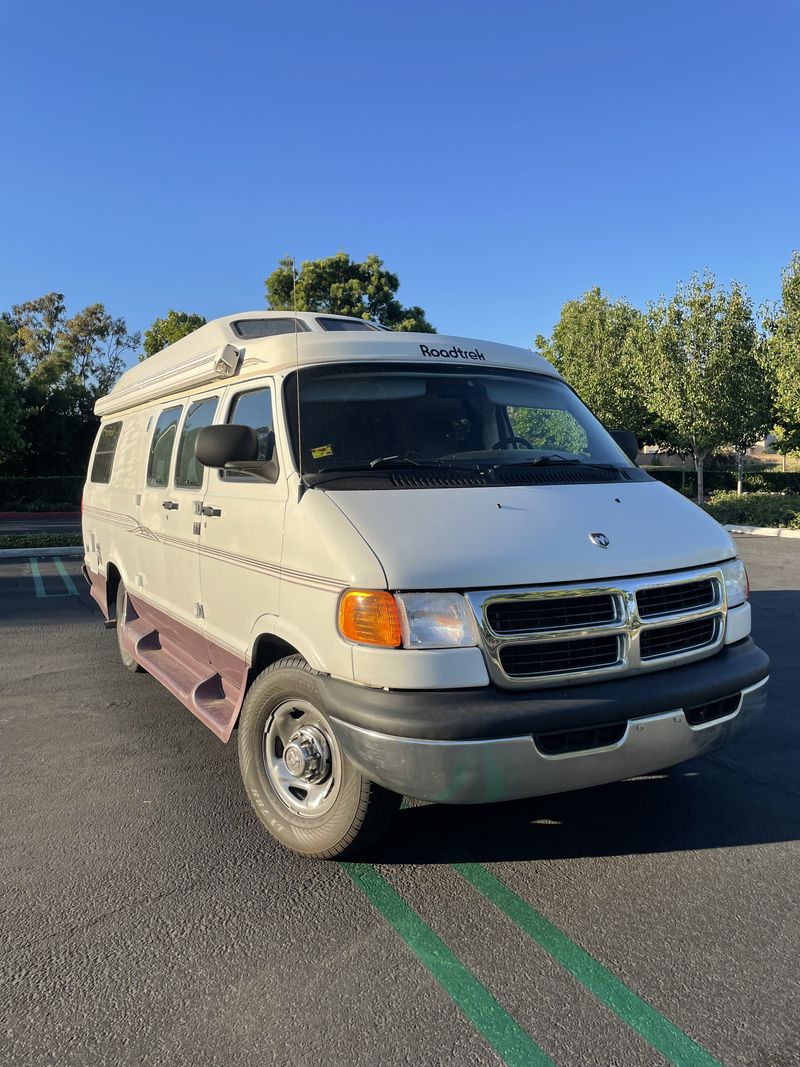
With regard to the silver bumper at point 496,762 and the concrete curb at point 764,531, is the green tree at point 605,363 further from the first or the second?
the silver bumper at point 496,762

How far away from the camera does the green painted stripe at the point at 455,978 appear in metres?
2.34

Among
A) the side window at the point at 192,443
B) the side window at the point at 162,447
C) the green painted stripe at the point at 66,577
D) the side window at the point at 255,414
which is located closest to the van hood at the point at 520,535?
the side window at the point at 255,414

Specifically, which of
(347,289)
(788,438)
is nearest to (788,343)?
(788,438)

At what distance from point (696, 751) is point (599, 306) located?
33.5 m

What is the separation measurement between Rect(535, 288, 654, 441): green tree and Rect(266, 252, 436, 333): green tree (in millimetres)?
6731

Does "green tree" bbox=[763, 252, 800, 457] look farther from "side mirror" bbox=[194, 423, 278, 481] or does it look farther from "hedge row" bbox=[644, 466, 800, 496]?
"side mirror" bbox=[194, 423, 278, 481]

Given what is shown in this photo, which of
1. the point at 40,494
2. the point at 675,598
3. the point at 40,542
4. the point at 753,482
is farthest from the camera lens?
the point at 753,482

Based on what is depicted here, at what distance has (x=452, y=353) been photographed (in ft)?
14.3

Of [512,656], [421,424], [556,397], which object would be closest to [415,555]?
[512,656]

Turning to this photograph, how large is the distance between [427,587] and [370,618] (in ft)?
0.80

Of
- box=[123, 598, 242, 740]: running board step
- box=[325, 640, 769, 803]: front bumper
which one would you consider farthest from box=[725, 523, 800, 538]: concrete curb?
box=[325, 640, 769, 803]: front bumper

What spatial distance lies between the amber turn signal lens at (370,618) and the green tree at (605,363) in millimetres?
26654

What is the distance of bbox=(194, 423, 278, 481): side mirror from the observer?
11.8 feet

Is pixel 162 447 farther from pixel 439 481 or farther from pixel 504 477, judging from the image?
pixel 504 477
